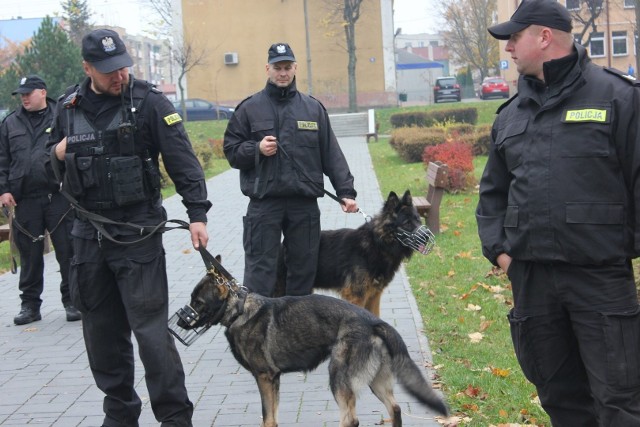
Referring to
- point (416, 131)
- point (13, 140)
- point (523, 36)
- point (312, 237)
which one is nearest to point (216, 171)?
point (416, 131)

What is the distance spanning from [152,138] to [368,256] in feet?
8.13

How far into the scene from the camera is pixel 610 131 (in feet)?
11.5

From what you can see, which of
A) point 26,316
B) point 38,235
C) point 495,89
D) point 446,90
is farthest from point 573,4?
point 26,316

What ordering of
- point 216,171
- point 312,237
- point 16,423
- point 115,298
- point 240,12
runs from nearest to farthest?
point 115,298
point 16,423
point 312,237
point 216,171
point 240,12

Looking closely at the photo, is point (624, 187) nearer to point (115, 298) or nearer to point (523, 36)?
point (523, 36)

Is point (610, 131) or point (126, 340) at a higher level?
point (610, 131)

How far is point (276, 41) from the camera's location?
56.9m

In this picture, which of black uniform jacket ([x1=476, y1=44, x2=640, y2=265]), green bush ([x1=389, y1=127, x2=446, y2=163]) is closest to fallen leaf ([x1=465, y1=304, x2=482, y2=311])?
black uniform jacket ([x1=476, y1=44, x2=640, y2=265])

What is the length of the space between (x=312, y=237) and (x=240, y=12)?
52.2m

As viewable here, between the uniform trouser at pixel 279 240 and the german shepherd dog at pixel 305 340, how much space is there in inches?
47.1

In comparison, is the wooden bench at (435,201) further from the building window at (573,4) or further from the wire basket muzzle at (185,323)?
the building window at (573,4)

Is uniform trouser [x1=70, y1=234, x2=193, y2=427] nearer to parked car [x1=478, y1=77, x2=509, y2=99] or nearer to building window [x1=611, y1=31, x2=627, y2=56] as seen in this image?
parked car [x1=478, y1=77, x2=509, y2=99]

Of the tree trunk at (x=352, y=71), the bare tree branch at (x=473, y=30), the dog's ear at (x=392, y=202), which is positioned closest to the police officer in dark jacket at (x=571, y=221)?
the dog's ear at (x=392, y=202)

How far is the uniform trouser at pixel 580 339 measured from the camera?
3566 millimetres
